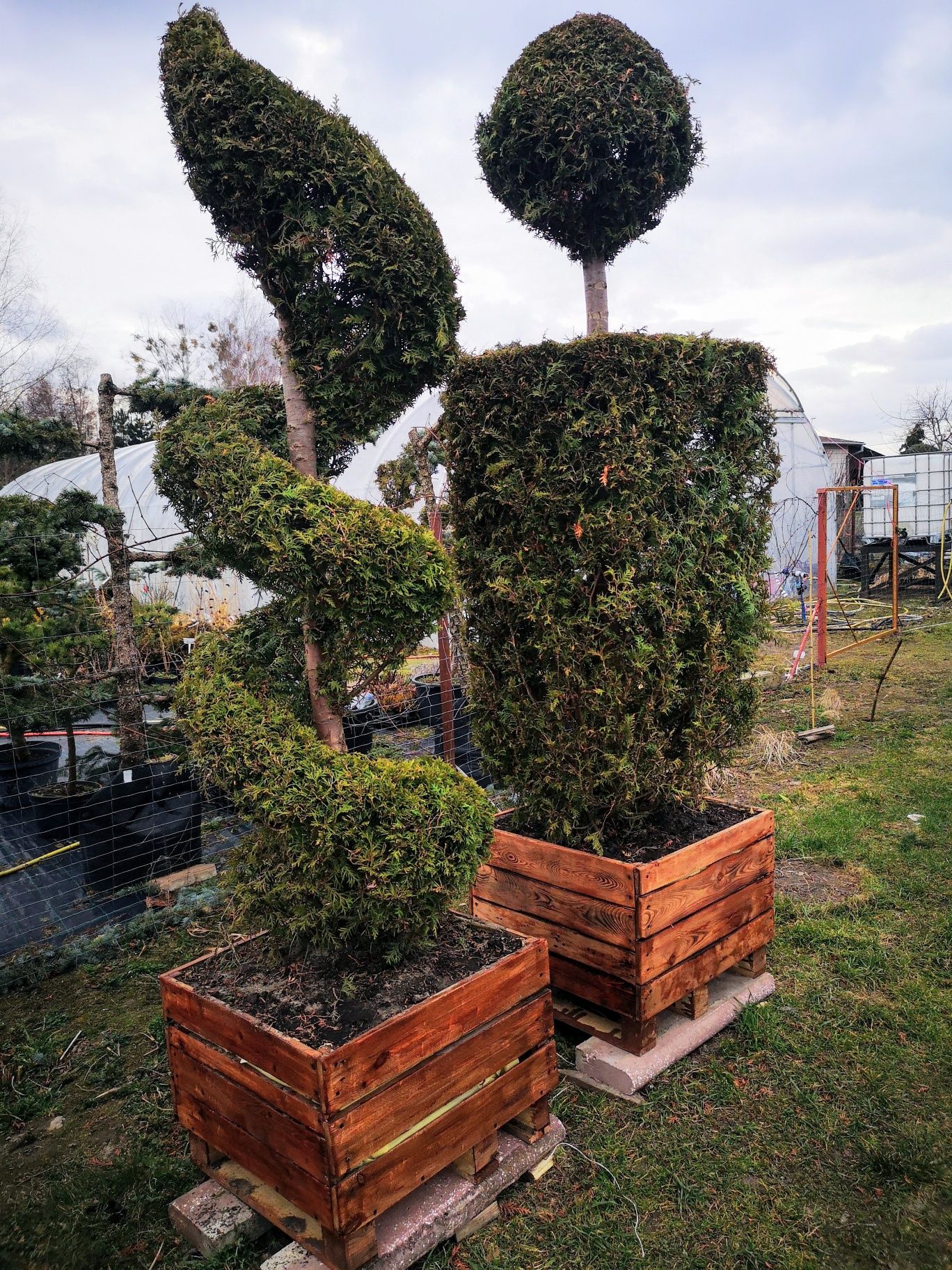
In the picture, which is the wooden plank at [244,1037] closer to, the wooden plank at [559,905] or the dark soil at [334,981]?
the dark soil at [334,981]

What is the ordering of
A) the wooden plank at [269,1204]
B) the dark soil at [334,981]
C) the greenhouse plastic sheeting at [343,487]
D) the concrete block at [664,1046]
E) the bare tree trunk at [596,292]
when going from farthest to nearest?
the greenhouse plastic sheeting at [343,487], the bare tree trunk at [596,292], the concrete block at [664,1046], the dark soil at [334,981], the wooden plank at [269,1204]

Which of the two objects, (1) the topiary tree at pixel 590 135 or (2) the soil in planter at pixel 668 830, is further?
(1) the topiary tree at pixel 590 135

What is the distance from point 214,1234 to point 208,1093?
34cm

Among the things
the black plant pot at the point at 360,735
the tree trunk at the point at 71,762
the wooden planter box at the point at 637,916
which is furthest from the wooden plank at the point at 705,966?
the tree trunk at the point at 71,762

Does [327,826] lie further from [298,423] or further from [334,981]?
[298,423]

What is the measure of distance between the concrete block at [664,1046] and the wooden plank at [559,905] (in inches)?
15.8

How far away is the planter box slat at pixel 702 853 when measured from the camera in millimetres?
2811

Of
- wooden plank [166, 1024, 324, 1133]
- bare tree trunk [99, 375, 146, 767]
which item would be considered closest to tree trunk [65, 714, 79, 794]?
bare tree trunk [99, 375, 146, 767]

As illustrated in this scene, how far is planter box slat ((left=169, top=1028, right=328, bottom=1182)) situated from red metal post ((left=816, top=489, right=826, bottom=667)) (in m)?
7.80

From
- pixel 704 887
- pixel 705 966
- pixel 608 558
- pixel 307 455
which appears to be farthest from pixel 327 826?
pixel 705 966

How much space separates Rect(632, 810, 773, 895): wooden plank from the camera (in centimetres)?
281

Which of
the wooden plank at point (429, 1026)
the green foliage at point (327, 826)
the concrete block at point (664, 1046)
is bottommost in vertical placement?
the concrete block at point (664, 1046)

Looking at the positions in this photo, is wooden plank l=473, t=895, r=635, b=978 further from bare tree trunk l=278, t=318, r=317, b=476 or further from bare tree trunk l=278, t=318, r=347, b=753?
bare tree trunk l=278, t=318, r=317, b=476

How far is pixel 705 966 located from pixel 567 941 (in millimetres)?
556
